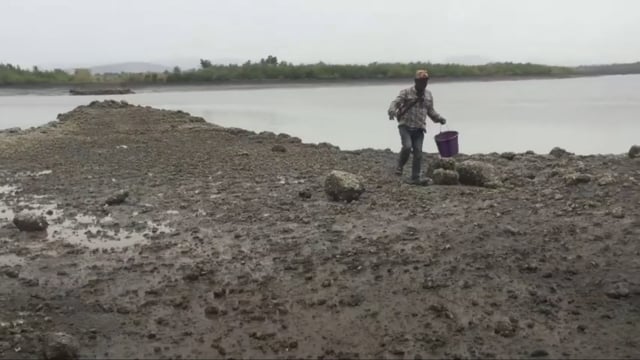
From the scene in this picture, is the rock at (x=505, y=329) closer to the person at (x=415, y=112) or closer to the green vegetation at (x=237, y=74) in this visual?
the person at (x=415, y=112)

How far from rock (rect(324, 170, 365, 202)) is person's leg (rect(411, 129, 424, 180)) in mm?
1059

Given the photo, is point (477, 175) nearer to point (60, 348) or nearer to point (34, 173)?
point (60, 348)

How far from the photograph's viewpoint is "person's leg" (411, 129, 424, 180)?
8.84 m

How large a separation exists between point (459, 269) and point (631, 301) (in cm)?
115

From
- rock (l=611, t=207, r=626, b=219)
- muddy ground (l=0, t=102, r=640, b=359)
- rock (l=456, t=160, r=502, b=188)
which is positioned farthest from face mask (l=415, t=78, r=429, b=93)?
rock (l=611, t=207, r=626, b=219)

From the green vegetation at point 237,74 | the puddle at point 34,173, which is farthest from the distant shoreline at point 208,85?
the puddle at point 34,173

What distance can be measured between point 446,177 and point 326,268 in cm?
320

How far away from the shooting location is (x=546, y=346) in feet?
14.1

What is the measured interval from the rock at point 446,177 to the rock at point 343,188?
3.29 feet

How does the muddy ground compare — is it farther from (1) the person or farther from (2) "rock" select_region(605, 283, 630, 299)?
(1) the person

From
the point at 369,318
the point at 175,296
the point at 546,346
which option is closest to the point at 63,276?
the point at 175,296

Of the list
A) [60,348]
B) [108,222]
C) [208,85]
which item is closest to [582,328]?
[60,348]

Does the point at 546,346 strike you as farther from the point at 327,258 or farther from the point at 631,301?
the point at 327,258

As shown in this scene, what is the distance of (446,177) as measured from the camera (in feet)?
27.6
